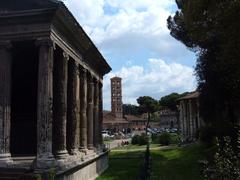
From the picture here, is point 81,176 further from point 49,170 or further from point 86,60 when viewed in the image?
point 86,60

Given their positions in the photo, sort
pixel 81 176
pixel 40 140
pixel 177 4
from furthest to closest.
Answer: pixel 177 4 → pixel 81 176 → pixel 40 140

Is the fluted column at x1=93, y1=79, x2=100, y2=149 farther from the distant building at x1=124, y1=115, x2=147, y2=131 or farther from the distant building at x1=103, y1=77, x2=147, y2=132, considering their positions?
the distant building at x1=124, y1=115, x2=147, y2=131

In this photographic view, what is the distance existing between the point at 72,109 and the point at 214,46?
10.1m

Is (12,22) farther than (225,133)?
No

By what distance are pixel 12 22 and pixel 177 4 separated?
16.4m

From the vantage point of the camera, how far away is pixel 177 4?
2920 centimetres

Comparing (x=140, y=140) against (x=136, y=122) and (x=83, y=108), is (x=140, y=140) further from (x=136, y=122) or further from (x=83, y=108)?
(x=136, y=122)

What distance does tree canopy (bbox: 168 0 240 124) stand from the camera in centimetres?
1537

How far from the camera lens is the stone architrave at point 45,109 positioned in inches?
559

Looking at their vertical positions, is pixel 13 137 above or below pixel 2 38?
below

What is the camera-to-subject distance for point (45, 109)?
14383 millimetres

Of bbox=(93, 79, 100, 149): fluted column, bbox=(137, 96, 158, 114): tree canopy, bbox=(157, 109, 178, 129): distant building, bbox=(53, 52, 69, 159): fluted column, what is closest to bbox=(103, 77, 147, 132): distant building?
bbox=(137, 96, 158, 114): tree canopy

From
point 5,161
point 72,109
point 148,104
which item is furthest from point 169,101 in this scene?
point 5,161

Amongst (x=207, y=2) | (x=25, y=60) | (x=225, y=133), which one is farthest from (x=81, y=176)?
(x=225, y=133)
